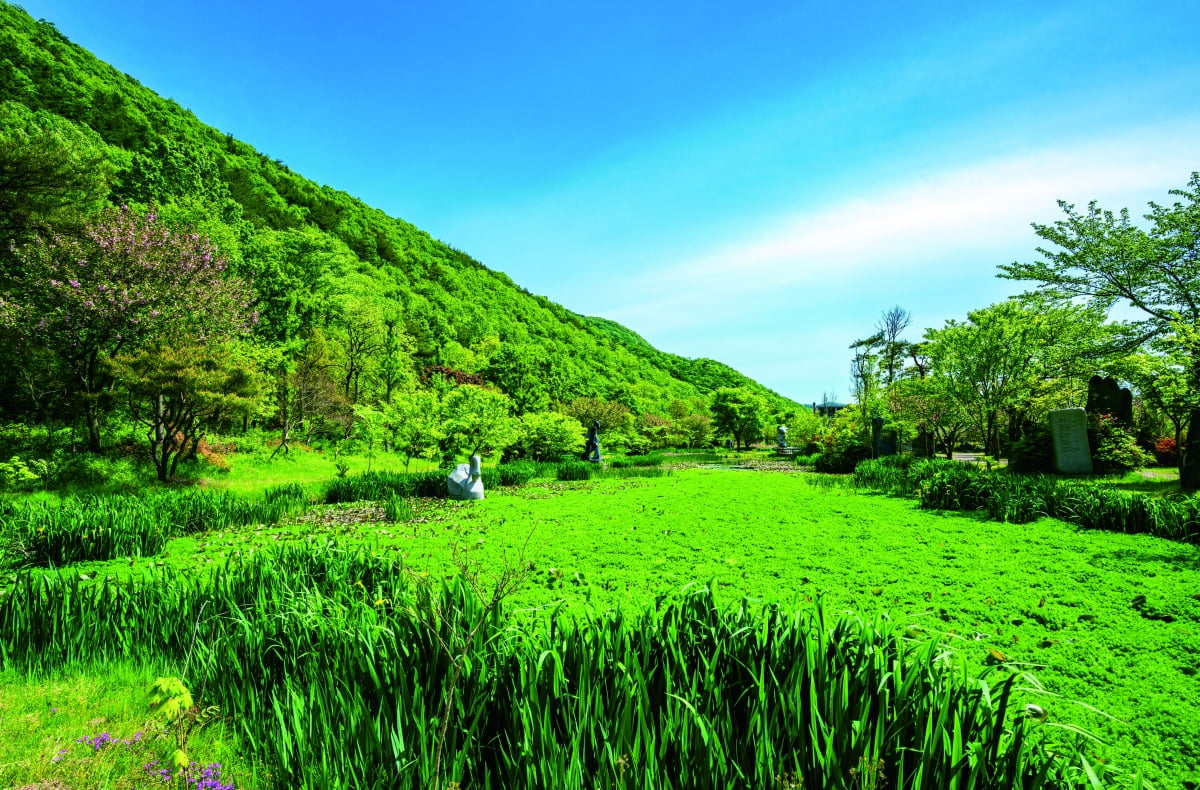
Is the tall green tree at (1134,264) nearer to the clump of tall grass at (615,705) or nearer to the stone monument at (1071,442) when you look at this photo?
the stone monument at (1071,442)

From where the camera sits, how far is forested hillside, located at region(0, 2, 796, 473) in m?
12.8

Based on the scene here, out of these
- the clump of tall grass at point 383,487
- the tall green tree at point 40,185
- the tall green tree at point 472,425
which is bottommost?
the clump of tall grass at point 383,487

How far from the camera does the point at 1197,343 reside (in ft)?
26.5

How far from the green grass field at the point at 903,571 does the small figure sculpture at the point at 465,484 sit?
4.30ft

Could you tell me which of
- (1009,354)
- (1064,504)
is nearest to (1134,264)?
(1009,354)

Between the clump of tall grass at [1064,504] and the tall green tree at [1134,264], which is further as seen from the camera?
the tall green tree at [1134,264]

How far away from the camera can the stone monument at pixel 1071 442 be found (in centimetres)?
1044

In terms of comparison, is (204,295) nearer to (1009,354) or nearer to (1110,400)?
(1009,354)

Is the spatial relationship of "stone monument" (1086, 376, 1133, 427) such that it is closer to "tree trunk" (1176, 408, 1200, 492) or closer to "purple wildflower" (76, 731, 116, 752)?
"tree trunk" (1176, 408, 1200, 492)

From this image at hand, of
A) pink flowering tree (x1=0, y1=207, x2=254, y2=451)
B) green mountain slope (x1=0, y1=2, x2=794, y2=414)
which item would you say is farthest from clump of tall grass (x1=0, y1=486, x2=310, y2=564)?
green mountain slope (x1=0, y1=2, x2=794, y2=414)

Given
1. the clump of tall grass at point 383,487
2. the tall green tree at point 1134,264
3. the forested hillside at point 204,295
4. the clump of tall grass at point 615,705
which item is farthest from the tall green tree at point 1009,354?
the forested hillside at point 204,295

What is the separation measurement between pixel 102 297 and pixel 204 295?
2.30 m

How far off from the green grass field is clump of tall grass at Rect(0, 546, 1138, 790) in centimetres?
27

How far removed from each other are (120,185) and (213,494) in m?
24.5
